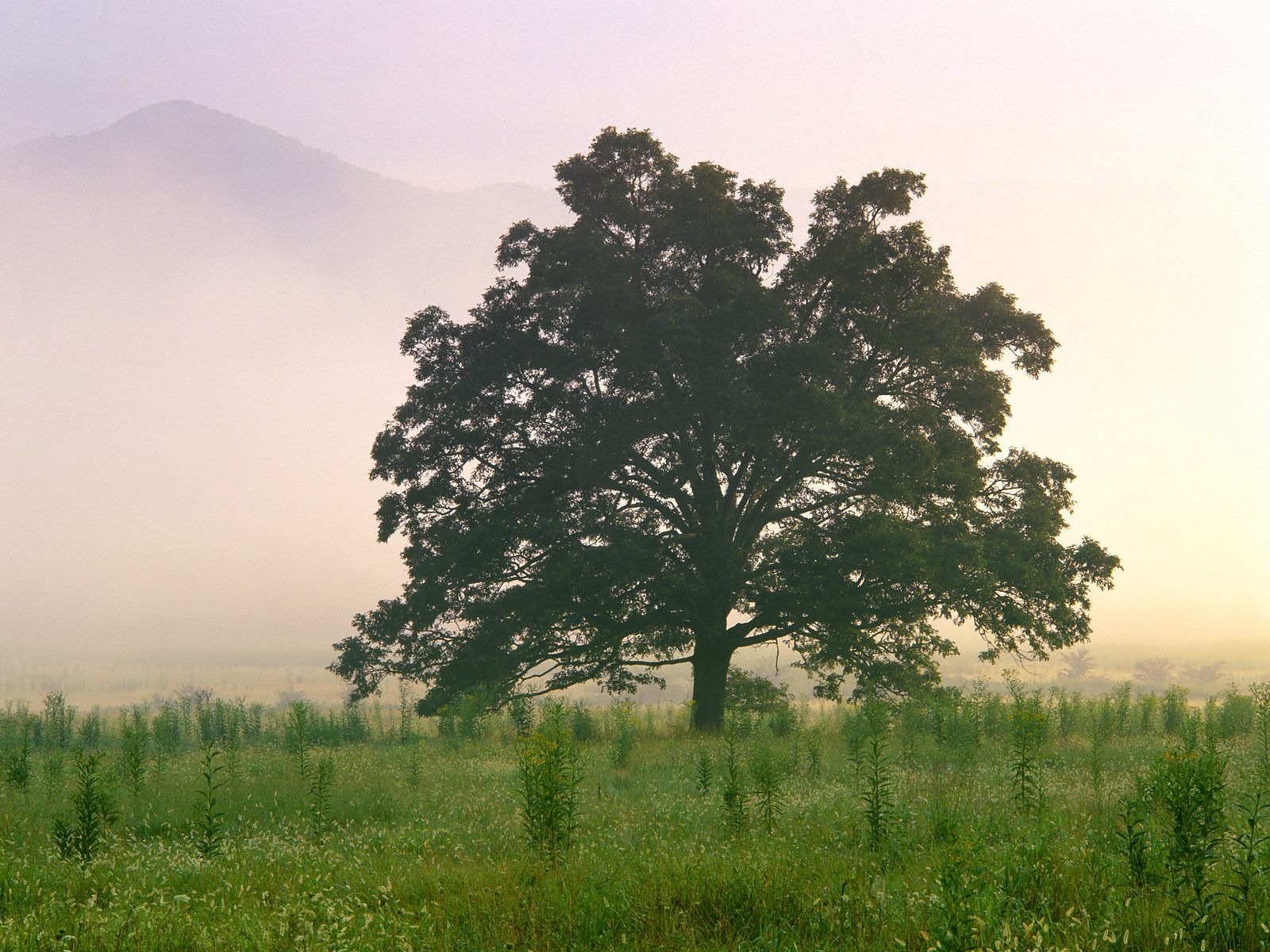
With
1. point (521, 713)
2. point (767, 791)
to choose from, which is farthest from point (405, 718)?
point (767, 791)

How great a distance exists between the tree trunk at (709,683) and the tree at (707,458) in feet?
0.23

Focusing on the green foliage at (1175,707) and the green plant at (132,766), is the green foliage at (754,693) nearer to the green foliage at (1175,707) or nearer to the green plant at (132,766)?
the green foliage at (1175,707)

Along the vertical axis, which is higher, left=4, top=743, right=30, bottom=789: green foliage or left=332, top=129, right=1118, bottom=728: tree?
left=332, top=129, right=1118, bottom=728: tree

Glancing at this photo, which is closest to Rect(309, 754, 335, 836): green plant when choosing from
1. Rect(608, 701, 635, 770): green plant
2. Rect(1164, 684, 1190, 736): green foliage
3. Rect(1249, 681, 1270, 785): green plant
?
Rect(608, 701, 635, 770): green plant

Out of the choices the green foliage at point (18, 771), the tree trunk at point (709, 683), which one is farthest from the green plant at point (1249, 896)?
the tree trunk at point (709, 683)

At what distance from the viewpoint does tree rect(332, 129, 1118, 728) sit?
2089 cm

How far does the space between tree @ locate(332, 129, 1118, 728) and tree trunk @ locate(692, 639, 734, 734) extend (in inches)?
2.7

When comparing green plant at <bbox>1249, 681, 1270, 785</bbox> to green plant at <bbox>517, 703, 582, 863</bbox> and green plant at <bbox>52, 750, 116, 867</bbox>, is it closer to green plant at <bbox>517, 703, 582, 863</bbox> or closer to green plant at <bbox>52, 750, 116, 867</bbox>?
green plant at <bbox>517, 703, 582, 863</bbox>

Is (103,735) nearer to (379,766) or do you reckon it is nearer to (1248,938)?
(379,766)

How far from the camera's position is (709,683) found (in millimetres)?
22859

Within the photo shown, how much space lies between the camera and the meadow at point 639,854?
6441mm

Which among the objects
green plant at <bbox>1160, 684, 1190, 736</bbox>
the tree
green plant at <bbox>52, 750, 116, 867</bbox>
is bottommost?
green plant at <bbox>1160, 684, 1190, 736</bbox>

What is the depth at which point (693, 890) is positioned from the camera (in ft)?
23.5

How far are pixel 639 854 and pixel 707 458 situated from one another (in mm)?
15041
